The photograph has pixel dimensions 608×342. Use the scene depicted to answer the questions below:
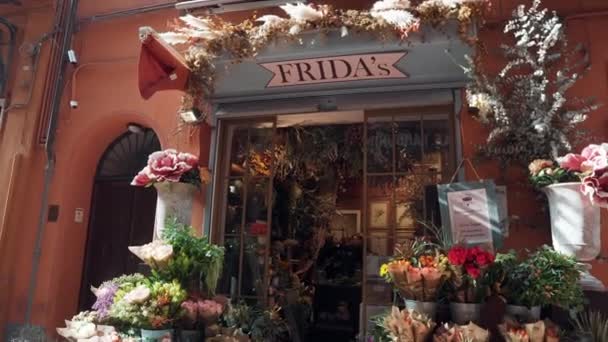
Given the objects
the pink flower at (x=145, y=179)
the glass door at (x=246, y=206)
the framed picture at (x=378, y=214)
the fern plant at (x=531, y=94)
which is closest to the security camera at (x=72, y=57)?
the glass door at (x=246, y=206)

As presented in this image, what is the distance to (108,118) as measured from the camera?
5680mm

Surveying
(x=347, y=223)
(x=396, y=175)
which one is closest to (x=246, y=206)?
(x=396, y=175)

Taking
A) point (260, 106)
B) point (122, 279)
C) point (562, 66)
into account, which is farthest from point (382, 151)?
point (122, 279)

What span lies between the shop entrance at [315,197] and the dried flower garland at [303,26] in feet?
3.08

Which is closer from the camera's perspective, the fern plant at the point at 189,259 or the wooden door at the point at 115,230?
the fern plant at the point at 189,259

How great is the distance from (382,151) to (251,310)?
2120 mm

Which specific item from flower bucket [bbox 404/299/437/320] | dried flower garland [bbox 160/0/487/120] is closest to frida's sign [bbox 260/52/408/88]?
dried flower garland [bbox 160/0/487/120]

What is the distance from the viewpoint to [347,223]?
307 inches

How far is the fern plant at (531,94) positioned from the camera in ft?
12.1

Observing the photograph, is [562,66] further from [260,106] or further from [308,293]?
[308,293]

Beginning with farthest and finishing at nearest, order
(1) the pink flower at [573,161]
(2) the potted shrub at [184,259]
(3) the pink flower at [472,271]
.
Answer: (2) the potted shrub at [184,259]
(1) the pink flower at [573,161]
(3) the pink flower at [472,271]

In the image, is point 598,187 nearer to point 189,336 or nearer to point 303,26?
point 303,26

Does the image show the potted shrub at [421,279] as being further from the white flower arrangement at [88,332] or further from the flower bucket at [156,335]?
the white flower arrangement at [88,332]

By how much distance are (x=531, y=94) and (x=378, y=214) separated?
1839mm
